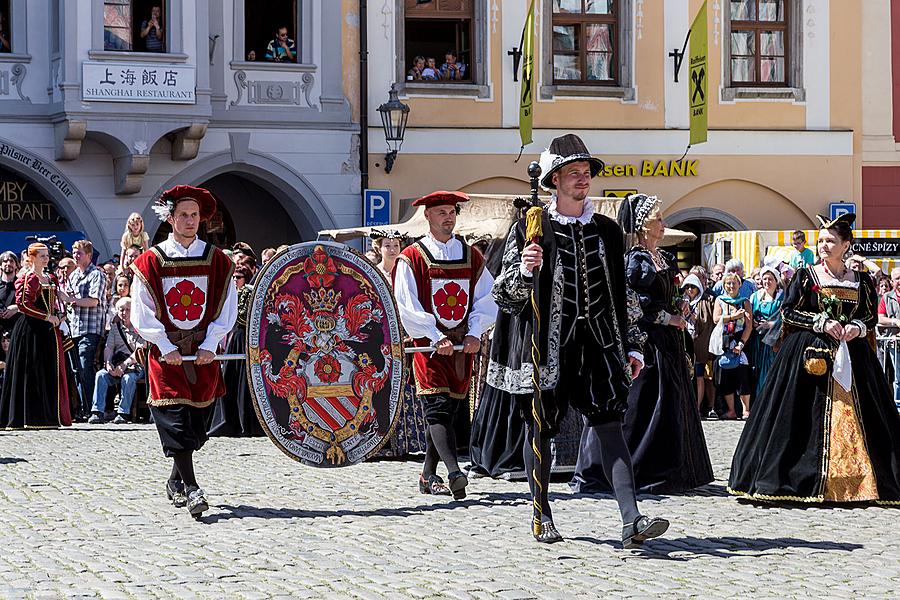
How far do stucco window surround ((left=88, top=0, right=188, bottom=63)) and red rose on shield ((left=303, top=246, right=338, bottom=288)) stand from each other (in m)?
13.3

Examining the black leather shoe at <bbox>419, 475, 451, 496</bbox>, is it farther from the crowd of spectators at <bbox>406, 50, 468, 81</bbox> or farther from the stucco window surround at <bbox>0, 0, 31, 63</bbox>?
the crowd of spectators at <bbox>406, 50, 468, 81</bbox>

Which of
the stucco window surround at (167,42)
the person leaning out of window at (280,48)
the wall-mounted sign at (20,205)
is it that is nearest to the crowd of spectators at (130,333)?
the stucco window surround at (167,42)

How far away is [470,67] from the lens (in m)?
25.0

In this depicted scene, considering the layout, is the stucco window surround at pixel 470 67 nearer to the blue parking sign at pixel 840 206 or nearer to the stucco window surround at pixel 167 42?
the stucco window surround at pixel 167 42

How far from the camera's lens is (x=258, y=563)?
728 cm

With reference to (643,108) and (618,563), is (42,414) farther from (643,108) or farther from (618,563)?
(643,108)

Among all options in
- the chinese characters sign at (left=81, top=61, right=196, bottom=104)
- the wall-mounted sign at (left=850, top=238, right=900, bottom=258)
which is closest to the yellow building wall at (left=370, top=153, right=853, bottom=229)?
the chinese characters sign at (left=81, top=61, right=196, bottom=104)

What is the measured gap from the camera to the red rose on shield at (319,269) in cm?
968

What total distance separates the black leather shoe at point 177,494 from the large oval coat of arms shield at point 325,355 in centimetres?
58

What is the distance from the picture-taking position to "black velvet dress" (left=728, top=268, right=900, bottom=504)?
932 cm

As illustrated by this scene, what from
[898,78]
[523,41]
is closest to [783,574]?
[523,41]

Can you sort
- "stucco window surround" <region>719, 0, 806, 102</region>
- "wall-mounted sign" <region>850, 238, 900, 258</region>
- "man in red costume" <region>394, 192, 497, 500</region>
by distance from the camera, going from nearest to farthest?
"man in red costume" <region>394, 192, 497, 500</region> → "wall-mounted sign" <region>850, 238, 900, 258</region> → "stucco window surround" <region>719, 0, 806, 102</region>

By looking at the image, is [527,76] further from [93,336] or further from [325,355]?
[325,355]

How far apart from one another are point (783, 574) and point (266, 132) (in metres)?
17.7
